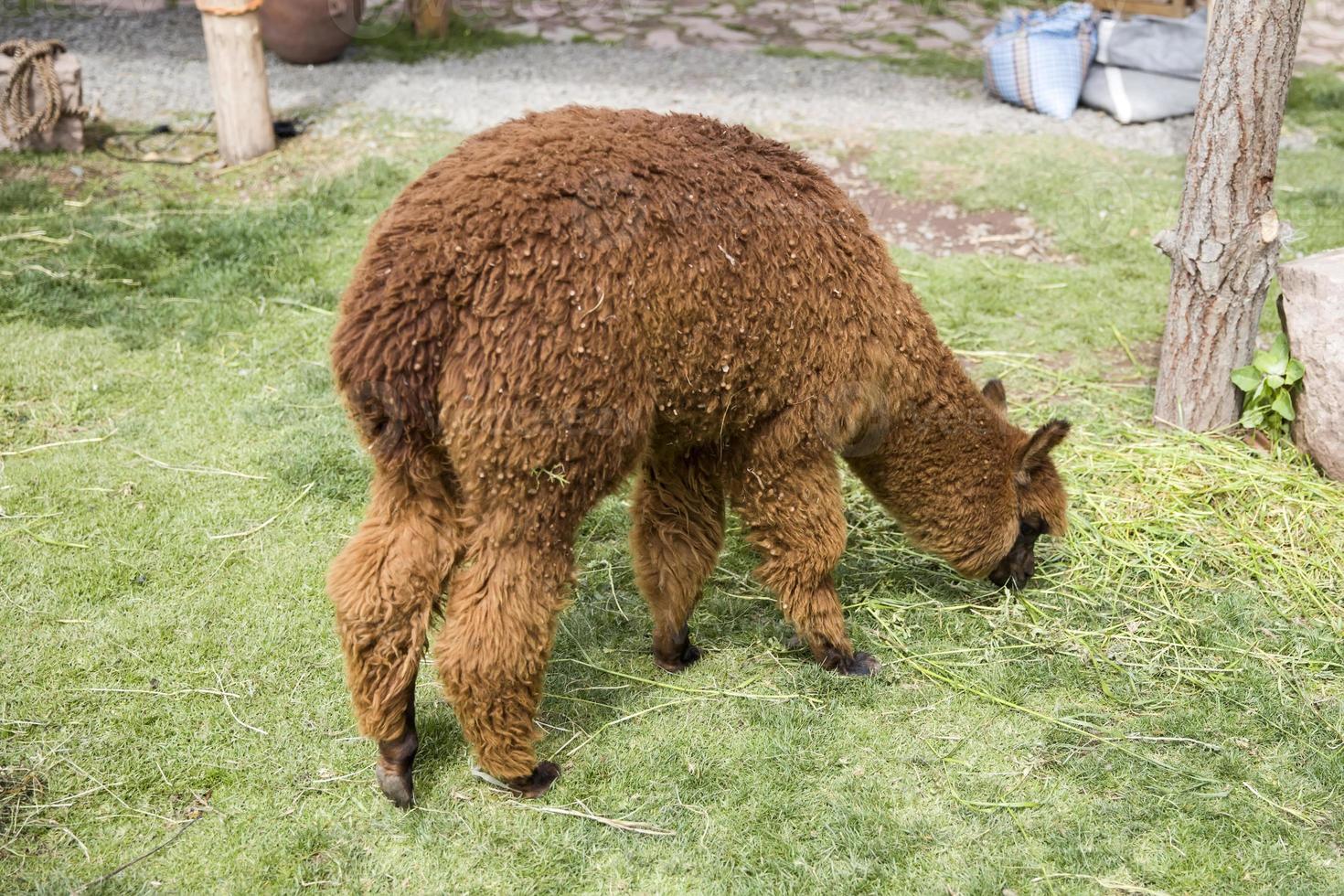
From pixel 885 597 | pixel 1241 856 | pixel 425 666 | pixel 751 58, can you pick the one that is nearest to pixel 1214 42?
pixel 885 597

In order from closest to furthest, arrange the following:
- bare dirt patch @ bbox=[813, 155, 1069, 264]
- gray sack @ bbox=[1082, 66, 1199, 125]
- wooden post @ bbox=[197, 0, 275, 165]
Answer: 1. bare dirt patch @ bbox=[813, 155, 1069, 264]
2. wooden post @ bbox=[197, 0, 275, 165]
3. gray sack @ bbox=[1082, 66, 1199, 125]

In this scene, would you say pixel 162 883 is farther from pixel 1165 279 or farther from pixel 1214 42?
pixel 1165 279

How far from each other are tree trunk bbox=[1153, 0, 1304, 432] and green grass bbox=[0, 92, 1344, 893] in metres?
0.35

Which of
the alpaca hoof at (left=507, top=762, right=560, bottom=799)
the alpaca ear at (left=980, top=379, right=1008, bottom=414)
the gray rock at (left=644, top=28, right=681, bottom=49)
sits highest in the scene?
the gray rock at (left=644, top=28, right=681, bottom=49)

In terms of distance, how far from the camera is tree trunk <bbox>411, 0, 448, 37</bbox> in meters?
10.9

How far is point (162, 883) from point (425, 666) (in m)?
1.13

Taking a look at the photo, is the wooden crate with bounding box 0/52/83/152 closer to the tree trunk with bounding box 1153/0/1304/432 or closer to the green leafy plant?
the tree trunk with bounding box 1153/0/1304/432

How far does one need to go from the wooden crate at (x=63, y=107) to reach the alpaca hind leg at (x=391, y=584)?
6.52 meters

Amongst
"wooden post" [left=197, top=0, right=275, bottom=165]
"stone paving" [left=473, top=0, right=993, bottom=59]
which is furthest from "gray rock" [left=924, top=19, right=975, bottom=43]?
"wooden post" [left=197, top=0, right=275, bottom=165]

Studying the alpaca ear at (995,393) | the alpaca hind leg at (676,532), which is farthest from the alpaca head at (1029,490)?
the alpaca hind leg at (676,532)

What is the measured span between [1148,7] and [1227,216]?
647 centimetres

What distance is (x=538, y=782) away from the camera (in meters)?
3.58

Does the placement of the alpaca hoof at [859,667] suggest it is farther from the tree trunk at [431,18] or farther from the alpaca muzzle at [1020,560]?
the tree trunk at [431,18]

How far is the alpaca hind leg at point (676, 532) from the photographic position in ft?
12.7
